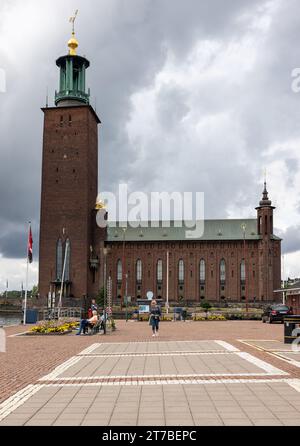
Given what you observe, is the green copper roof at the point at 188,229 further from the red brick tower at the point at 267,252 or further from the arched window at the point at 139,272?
the arched window at the point at 139,272

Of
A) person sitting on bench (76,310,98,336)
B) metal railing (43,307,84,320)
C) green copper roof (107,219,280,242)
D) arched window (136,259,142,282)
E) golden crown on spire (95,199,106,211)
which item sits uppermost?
golden crown on spire (95,199,106,211)

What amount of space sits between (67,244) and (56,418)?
3004 inches

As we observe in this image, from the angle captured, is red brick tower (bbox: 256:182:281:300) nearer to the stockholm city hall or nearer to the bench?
the stockholm city hall

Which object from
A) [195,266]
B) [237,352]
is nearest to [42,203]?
[195,266]

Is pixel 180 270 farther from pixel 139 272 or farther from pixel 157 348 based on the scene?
pixel 157 348

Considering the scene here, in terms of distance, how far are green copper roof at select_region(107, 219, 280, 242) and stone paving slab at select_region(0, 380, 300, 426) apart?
92.3 m

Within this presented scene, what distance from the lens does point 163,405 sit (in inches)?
324

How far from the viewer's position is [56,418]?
7.53 meters

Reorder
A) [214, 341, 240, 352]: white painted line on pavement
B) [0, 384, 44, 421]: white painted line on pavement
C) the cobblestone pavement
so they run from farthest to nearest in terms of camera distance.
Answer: [214, 341, 240, 352]: white painted line on pavement < [0, 384, 44, 421]: white painted line on pavement < the cobblestone pavement

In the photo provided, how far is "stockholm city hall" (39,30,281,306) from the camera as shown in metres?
84.2

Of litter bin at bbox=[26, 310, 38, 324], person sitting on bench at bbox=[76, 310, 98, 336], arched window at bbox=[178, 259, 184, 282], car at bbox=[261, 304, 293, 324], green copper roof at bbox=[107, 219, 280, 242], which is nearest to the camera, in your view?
person sitting on bench at bbox=[76, 310, 98, 336]

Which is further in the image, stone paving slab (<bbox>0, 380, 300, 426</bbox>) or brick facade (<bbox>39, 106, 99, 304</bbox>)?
brick facade (<bbox>39, 106, 99, 304</bbox>)

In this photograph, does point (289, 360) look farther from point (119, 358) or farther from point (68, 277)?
point (68, 277)

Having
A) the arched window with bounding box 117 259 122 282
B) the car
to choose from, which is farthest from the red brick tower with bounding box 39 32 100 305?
the car
